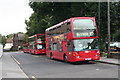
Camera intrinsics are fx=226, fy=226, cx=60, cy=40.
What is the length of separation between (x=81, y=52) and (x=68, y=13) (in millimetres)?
14426

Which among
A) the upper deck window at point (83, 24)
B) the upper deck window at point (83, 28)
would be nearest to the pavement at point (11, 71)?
the upper deck window at point (83, 28)

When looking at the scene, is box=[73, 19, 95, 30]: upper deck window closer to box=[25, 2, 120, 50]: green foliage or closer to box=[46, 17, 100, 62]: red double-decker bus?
box=[46, 17, 100, 62]: red double-decker bus

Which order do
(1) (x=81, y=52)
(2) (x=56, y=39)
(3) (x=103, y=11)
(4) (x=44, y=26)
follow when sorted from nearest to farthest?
(1) (x=81, y=52)
(2) (x=56, y=39)
(3) (x=103, y=11)
(4) (x=44, y=26)

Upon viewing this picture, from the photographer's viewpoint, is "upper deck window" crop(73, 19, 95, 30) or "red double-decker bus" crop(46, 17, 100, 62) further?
"upper deck window" crop(73, 19, 95, 30)

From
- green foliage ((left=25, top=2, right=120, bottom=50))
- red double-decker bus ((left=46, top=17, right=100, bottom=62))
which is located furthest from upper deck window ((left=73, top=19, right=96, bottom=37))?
green foliage ((left=25, top=2, right=120, bottom=50))

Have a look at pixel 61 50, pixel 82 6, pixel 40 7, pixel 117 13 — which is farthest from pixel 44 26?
pixel 61 50

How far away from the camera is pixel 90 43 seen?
18219mm

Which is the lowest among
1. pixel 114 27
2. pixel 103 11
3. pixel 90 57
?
pixel 90 57

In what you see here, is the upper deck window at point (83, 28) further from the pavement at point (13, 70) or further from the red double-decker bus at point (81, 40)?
the pavement at point (13, 70)

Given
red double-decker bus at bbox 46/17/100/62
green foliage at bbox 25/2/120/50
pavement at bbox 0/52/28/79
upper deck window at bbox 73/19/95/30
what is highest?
green foliage at bbox 25/2/120/50

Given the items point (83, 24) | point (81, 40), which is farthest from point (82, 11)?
point (81, 40)

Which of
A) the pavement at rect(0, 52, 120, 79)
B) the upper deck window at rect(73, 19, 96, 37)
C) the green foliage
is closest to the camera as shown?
the pavement at rect(0, 52, 120, 79)

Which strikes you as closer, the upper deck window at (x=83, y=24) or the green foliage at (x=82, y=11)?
the upper deck window at (x=83, y=24)

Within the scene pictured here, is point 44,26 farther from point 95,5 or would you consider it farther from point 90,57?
point 90,57
